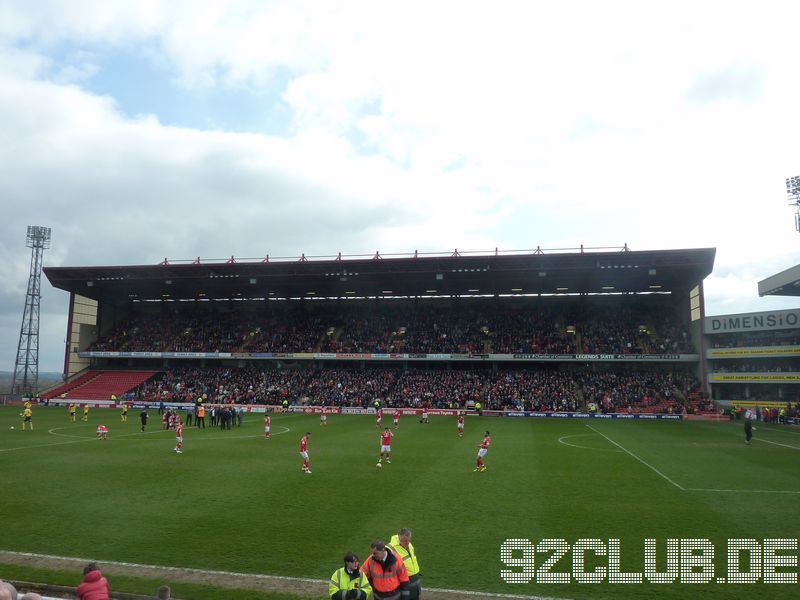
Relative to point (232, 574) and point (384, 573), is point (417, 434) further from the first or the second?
point (384, 573)

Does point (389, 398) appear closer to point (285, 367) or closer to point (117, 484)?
point (285, 367)

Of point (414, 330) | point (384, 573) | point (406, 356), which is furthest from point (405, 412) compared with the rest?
point (384, 573)

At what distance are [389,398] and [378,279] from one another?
12.6 m

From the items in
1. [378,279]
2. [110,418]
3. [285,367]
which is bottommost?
[110,418]

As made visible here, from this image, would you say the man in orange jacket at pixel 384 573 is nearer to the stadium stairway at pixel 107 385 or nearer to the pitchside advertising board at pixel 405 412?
the pitchside advertising board at pixel 405 412

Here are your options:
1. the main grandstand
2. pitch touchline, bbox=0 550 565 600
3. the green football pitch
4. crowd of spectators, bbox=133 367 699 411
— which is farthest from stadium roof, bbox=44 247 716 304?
pitch touchline, bbox=0 550 565 600

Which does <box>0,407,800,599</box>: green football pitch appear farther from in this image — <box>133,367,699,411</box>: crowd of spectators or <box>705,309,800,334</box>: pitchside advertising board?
<box>705,309,800,334</box>: pitchside advertising board

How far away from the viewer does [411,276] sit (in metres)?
54.1

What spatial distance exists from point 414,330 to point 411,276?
7993 mm

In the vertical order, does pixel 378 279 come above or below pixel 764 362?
above

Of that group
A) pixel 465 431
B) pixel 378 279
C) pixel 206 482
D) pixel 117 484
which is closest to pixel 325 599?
pixel 206 482

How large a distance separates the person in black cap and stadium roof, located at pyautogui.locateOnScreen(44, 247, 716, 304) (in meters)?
43.8

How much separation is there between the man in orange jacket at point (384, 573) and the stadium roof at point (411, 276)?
43.5m

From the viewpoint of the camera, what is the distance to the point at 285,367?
200 ft
